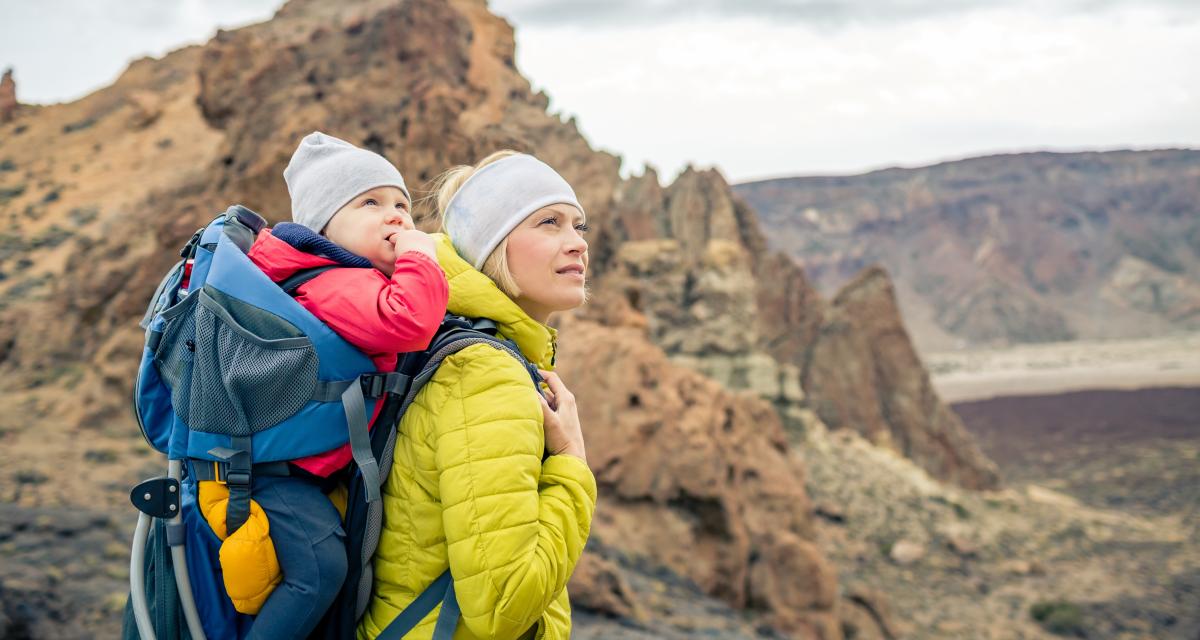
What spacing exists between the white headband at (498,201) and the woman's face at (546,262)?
3cm

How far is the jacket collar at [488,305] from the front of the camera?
6.61 ft

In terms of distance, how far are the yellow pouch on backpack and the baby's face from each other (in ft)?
2.05

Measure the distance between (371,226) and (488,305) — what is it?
14.1 inches

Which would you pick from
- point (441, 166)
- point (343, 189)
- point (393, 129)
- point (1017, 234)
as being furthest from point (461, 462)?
point (1017, 234)

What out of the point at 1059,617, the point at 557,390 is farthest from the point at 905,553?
the point at 557,390

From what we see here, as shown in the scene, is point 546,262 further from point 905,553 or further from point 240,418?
point 905,553

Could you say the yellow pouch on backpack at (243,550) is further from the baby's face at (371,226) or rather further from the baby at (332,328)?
the baby's face at (371,226)

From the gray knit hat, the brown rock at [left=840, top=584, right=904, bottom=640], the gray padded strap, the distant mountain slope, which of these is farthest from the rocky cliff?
the distant mountain slope

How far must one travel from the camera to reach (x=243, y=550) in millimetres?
1740

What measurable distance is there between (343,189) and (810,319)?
28.7 metres

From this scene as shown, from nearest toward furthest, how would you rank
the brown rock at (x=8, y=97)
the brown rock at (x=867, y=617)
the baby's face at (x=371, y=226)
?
the baby's face at (x=371, y=226)
the brown rock at (x=867, y=617)
the brown rock at (x=8, y=97)

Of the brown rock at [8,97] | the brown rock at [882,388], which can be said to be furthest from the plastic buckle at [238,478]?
the brown rock at [8,97]

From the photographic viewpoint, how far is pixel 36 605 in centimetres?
522

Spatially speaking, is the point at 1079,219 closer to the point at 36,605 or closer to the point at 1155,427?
the point at 1155,427
